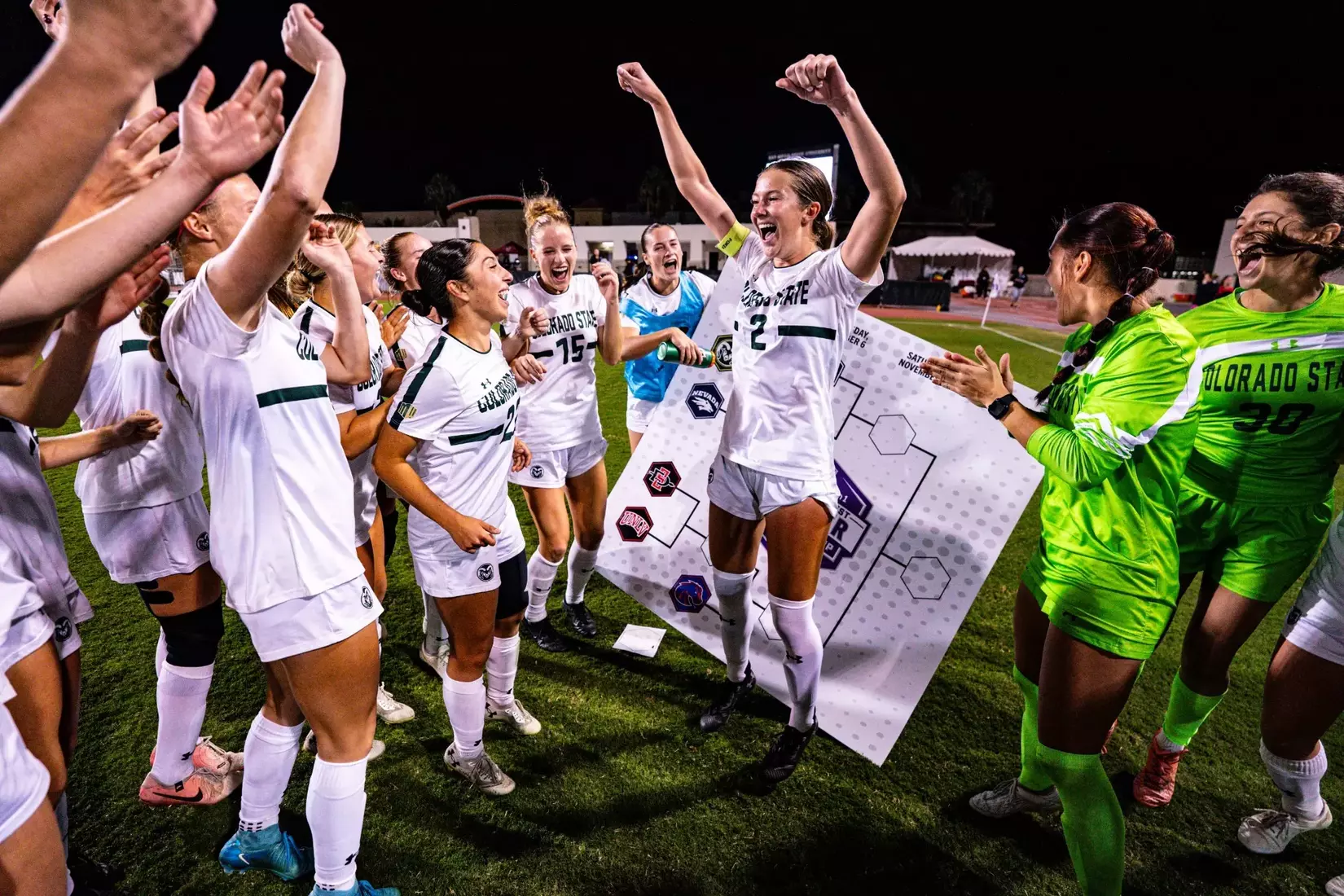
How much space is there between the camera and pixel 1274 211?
244 cm

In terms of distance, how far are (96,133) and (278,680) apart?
5.86ft

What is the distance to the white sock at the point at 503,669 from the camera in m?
3.06

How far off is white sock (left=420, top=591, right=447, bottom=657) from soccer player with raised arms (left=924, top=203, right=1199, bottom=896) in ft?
9.58

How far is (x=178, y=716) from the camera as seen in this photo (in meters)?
2.56

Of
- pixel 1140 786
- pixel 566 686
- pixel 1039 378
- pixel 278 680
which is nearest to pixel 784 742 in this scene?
pixel 566 686

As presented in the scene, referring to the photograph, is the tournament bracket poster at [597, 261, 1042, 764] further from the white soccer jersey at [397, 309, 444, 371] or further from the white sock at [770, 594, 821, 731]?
the white soccer jersey at [397, 309, 444, 371]

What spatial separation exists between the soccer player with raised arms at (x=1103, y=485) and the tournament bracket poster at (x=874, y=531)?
0.72 metres

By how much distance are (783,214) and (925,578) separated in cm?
199

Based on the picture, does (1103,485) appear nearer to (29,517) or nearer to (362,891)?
(362,891)

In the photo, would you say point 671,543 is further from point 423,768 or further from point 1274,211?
point 1274,211

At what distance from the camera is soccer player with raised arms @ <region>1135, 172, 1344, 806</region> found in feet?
7.88

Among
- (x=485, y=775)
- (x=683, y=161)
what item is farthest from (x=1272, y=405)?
(x=485, y=775)

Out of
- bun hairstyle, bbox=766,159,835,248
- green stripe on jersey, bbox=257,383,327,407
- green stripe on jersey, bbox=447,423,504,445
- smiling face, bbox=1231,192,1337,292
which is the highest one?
smiling face, bbox=1231,192,1337,292

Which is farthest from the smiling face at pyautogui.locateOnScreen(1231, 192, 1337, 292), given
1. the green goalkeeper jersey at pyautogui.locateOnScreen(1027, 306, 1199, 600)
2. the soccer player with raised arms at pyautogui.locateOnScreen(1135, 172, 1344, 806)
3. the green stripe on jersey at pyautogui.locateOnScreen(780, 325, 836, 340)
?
the green stripe on jersey at pyautogui.locateOnScreen(780, 325, 836, 340)
